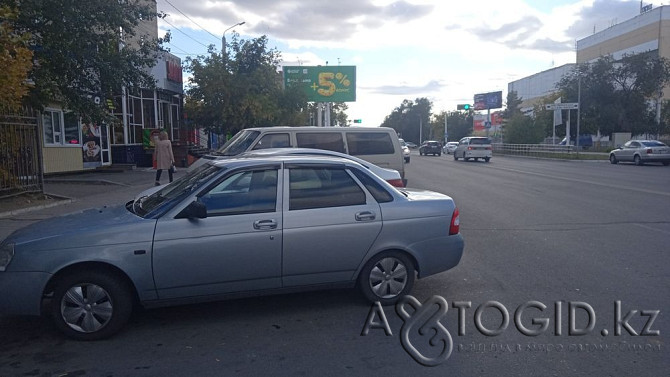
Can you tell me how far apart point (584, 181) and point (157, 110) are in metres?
21.4

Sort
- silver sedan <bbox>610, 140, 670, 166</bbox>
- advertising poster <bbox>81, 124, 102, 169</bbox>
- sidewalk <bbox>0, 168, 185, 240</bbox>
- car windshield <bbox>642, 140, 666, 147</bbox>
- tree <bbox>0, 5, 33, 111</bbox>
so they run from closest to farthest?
tree <bbox>0, 5, 33, 111</bbox>, sidewalk <bbox>0, 168, 185, 240</bbox>, advertising poster <bbox>81, 124, 102, 169</bbox>, silver sedan <bbox>610, 140, 670, 166</bbox>, car windshield <bbox>642, 140, 666, 147</bbox>

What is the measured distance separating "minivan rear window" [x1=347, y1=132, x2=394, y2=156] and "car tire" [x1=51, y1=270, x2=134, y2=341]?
9092 millimetres

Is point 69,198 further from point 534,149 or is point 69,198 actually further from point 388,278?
point 534,149

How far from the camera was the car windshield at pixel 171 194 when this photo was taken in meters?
5.51

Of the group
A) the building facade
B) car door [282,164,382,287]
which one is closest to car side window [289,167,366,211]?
car door [282,164,382,287]

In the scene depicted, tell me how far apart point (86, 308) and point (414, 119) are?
115 metres

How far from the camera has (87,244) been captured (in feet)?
16.5

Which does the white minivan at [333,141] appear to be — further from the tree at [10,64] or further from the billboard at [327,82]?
the billboard at [327,82]

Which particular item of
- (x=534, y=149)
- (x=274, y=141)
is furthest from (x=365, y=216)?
(x=534, y=149)

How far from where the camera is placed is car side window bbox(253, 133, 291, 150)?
13.2 metres

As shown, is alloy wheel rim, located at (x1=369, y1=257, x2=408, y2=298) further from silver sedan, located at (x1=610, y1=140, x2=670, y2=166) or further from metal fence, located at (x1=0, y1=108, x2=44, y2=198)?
silver sedan, located at (x1=610, y1=140, x2=670, y2=166)

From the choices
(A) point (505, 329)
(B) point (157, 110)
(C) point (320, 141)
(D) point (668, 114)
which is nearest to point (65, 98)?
(C) point (320, 141)

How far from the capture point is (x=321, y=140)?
44.3 ft

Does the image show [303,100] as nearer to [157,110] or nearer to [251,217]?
[157,110]
